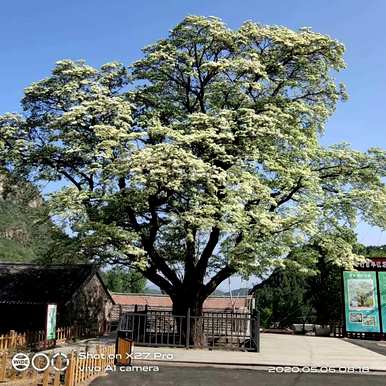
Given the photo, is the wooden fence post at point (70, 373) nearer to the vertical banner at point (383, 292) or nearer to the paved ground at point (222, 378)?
the paved ground at point (222, 378)

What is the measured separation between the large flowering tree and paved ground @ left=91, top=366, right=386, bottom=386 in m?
6.33

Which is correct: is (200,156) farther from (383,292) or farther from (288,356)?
(383,292)

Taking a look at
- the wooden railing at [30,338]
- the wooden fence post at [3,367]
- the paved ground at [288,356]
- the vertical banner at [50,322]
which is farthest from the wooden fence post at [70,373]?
the paved ground at [288,356]

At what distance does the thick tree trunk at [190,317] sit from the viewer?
2456 centimetres

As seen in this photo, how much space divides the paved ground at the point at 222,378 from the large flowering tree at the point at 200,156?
6.33 metres

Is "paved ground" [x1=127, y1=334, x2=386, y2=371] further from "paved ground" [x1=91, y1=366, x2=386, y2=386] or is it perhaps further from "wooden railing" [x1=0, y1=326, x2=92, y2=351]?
"wooden railing" [x1=0, y1=326, x2=92, y2=351]

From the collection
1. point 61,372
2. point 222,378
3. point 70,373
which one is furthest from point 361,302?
point 70,373

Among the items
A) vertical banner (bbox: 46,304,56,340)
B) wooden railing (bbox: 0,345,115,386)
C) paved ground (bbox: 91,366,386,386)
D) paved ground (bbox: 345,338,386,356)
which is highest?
vertical banner (bbox: 46,304,56,340)

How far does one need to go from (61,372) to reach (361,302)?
2413cm

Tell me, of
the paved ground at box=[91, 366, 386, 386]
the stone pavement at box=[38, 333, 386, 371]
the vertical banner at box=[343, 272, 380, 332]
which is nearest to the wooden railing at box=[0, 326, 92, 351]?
the stone pavement at box=[38, 333, 386, 371]

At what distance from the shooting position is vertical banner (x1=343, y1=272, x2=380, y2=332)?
32.2m

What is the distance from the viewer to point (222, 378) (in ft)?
52.7

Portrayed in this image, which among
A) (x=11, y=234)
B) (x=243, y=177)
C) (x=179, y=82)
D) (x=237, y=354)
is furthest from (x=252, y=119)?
(x=11, y=234)

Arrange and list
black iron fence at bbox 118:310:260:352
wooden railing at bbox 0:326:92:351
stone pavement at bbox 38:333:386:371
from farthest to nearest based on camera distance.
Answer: black iron fence at bbox 118:310:260:352 < stone pavement at bbox 38:333:386:371 < wooden railing at bbox 0:326:92:351
